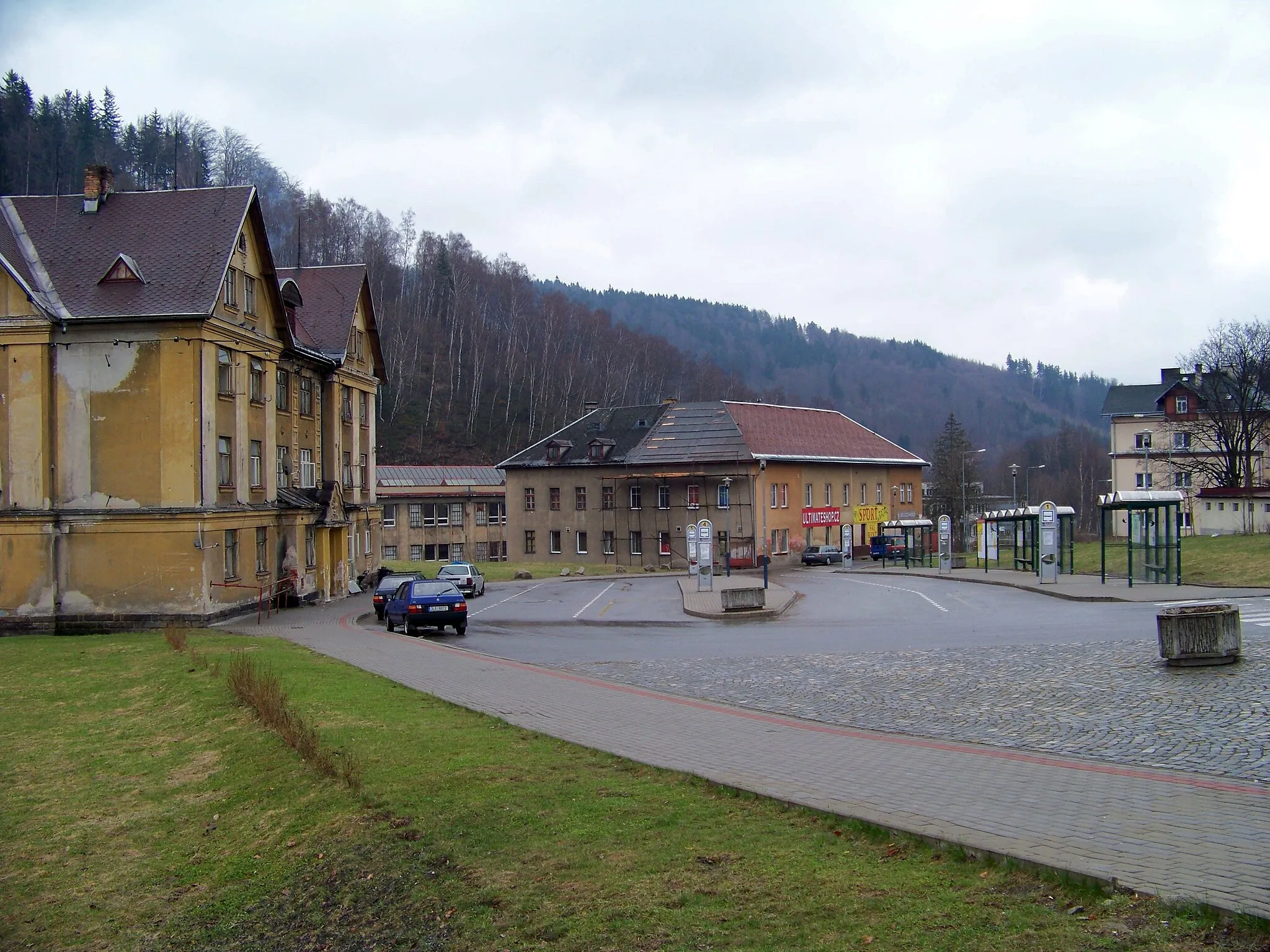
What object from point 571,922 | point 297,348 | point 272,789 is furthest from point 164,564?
point 571,922

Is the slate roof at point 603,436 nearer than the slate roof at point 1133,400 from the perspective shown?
Yes

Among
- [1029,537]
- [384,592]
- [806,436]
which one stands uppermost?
[806,436]

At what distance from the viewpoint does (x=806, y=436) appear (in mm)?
77500

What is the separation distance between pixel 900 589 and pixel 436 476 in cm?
6080

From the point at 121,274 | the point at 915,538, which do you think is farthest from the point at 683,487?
the point at 121,274

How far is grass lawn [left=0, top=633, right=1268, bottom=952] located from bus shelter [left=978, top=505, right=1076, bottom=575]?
3404 cm

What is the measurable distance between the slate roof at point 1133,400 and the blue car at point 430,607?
245ft

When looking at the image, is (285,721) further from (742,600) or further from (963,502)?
(963,502)

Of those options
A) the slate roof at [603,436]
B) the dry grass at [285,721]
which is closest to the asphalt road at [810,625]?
the dry grass at [285,721]

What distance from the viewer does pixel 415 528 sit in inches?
3701

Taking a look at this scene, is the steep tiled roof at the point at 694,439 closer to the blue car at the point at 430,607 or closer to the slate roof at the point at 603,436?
the slate roof at the point at 603,436

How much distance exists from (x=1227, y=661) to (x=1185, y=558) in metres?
27.3

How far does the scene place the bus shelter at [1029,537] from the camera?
4450 cm

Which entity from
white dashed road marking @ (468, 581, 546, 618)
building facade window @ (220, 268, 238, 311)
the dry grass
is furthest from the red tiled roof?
the dry grass
